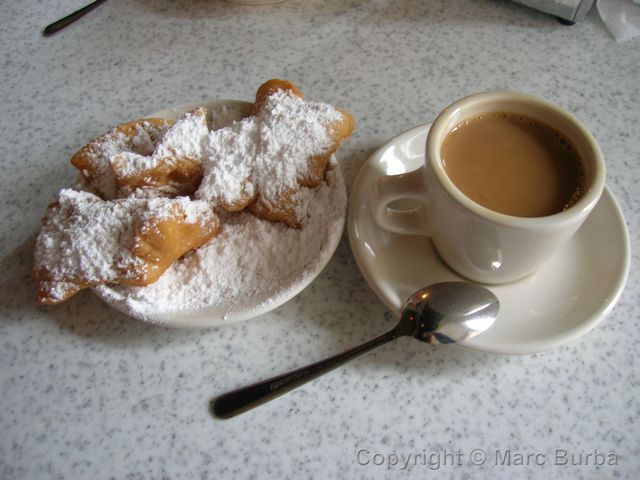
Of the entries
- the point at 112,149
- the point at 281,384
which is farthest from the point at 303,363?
the point at 112,149

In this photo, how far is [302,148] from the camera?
0.72 m

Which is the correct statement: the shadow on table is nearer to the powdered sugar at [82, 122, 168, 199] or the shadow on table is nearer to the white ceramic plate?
the powdered sugar at [82, 122, 168, 199]

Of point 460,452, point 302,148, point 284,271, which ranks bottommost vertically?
point 460,452

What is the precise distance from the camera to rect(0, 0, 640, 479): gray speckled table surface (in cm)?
59

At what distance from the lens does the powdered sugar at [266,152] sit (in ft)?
2.31

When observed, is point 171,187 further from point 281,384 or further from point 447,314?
point 447,314

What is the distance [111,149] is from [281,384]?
1.44ft

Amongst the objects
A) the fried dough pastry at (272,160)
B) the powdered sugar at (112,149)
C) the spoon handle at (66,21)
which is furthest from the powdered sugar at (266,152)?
the spoon handle at (66,21)

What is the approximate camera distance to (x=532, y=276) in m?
0.68

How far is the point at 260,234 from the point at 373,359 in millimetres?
235

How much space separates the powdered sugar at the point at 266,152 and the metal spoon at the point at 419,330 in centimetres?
24

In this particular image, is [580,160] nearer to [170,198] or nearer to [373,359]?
[373,359]

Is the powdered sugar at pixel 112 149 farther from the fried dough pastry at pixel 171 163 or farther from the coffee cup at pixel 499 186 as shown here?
the coffee cup at pixel 499 186

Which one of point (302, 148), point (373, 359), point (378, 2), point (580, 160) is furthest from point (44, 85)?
point (580, 160)
